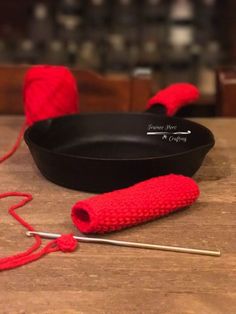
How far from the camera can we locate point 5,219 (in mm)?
636

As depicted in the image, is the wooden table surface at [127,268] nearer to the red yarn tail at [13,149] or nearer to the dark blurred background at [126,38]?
the red yarn tail at [13,149]

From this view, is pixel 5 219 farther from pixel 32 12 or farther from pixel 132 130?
pixel 32 12

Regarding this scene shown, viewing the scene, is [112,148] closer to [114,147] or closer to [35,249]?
[114,147]

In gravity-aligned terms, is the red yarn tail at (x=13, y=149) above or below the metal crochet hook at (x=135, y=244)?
below

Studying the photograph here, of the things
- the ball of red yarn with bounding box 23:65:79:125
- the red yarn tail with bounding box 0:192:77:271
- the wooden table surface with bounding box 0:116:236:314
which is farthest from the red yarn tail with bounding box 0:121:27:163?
the red yarn tail with bounding box 0:192:77:271

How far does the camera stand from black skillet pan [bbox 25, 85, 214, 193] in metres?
0.68

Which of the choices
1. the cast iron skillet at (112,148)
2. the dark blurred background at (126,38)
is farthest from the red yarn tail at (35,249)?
the dark blurred background at (126,38)

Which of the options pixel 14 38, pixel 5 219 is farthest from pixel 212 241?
pixel 14 38

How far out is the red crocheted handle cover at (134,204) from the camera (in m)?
0.58

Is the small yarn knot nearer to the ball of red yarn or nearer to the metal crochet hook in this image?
the metal crochet hook

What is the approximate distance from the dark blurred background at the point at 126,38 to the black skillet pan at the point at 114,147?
0.88 meters

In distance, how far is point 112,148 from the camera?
87 centimetres

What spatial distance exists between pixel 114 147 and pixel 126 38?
40.5 inches

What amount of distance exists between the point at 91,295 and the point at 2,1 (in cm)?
162
